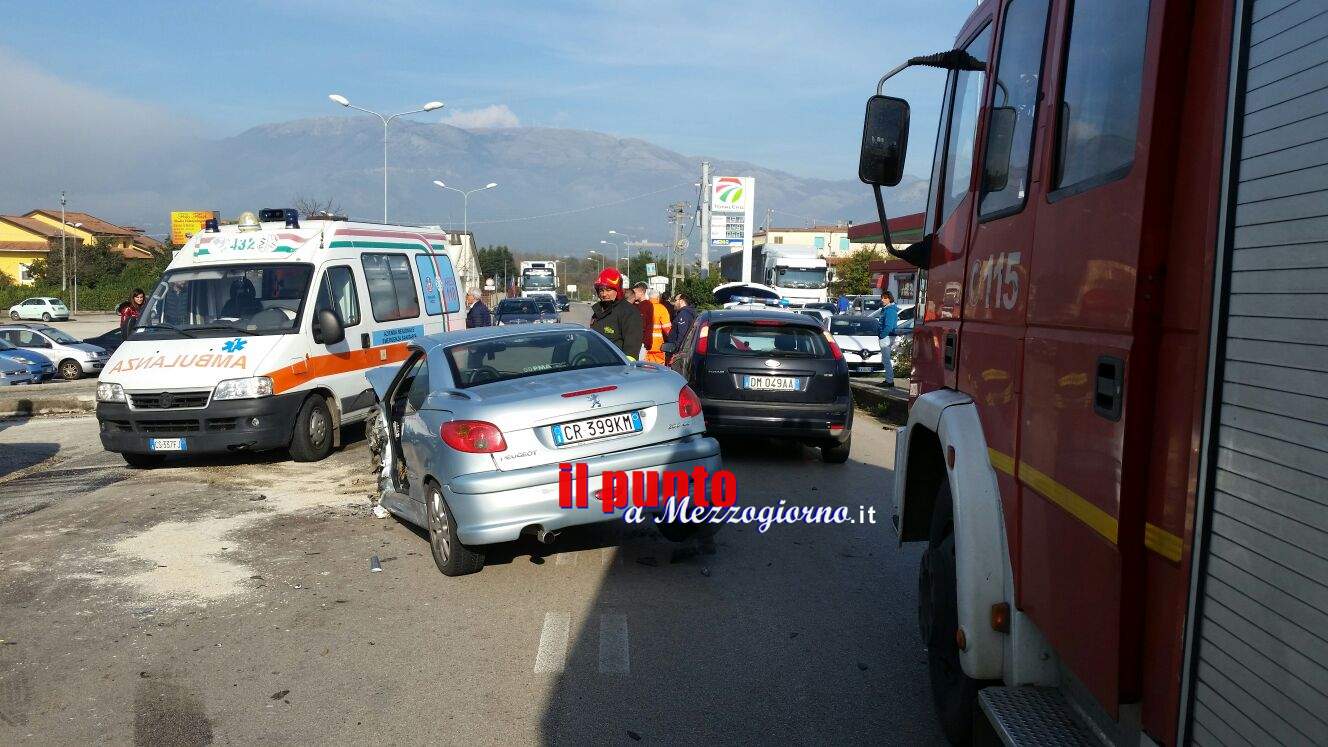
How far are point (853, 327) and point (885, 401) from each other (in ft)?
27.9

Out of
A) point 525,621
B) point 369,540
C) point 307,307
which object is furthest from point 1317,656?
point 307,307

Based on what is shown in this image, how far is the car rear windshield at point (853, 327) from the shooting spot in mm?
24578

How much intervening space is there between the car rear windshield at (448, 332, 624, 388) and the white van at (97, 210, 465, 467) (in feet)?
13.7

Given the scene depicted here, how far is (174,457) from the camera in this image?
11938 mm

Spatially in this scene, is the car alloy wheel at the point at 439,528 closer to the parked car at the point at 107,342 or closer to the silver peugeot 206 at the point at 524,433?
the silver peugeot 206 at the point at 524,433

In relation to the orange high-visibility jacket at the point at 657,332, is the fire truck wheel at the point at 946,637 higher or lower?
lower

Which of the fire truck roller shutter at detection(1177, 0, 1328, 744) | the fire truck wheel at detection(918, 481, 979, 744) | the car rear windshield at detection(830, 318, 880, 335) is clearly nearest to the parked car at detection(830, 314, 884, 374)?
the car rear windshield at detection(830, 318, 880, 335)

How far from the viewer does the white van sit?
34.4 ft

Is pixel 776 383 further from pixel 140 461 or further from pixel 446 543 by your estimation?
pixel 140 461

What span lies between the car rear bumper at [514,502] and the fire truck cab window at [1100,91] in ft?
12.6

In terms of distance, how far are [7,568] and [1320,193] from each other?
7.72 meters

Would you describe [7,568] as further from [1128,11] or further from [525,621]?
[1128,11]

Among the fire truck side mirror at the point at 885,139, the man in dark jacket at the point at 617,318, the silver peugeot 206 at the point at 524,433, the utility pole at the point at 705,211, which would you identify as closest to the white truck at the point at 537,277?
the utility pole at the point at 705,211

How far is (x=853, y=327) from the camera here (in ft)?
81.1
